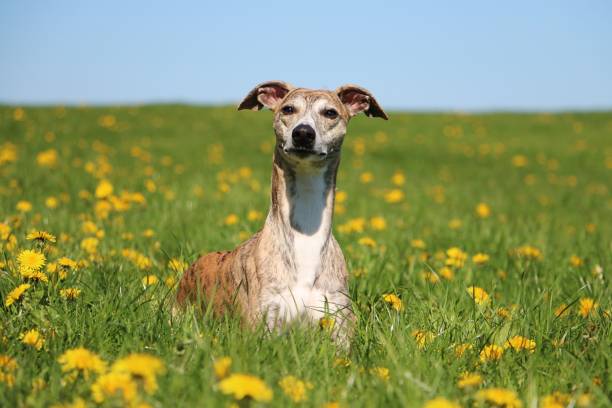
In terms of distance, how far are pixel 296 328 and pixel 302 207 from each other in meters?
0.94

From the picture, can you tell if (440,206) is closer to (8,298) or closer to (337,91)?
(337,91)

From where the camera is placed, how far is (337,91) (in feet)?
15.2

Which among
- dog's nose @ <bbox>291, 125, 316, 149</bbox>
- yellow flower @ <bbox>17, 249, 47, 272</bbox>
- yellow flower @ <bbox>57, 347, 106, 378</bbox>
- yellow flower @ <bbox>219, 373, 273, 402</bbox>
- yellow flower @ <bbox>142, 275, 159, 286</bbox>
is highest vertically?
dog's nose @ <bbox>291, 125, 316, 149</bbox>

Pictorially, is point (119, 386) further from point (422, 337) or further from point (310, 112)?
point (310, 112)

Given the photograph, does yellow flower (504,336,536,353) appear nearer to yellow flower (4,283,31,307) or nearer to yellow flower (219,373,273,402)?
yellow flower (219,373,273,402)

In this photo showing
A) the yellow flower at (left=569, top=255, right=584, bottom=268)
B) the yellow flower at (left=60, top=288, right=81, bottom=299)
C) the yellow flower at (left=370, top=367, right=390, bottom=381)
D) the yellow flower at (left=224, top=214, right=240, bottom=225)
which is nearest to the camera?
the yellow flower at (left=370, top=367, right=390, bottom=381)

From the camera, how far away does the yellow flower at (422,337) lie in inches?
136

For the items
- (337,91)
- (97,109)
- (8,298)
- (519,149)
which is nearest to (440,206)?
(337,91)

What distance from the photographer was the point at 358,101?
188 inches

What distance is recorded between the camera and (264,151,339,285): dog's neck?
404cm

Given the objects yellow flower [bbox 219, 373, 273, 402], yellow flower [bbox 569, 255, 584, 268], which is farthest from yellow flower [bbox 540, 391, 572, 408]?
yellow flower [bbox 569, 255, 584, 268]

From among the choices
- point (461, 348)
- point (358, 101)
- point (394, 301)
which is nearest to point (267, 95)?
point (358, 101)

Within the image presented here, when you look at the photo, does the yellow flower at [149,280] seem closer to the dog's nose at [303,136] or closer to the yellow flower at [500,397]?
the dog's nose at [303,136]

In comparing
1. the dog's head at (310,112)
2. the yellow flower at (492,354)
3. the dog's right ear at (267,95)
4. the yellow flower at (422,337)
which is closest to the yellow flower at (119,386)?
the yellow flower at (422,337)
